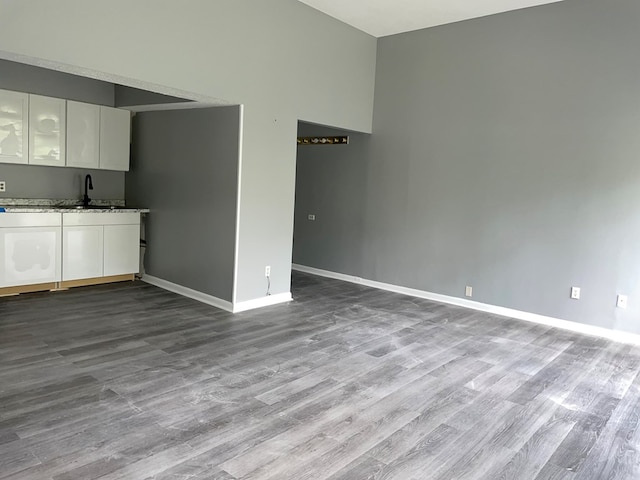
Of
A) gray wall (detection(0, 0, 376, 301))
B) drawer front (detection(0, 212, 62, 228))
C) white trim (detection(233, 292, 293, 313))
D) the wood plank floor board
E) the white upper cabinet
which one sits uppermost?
gray wall (detection(0, 0, 376, 301))

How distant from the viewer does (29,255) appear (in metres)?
5.00

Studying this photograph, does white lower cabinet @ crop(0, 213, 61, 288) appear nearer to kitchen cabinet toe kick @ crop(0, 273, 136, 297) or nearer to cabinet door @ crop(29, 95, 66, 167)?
kitchen cabinet toe kick @ crop(0, 273, 136, 297)

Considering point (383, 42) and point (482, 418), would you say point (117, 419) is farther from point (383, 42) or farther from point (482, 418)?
point (383, 42)

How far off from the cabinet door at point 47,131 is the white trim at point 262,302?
262 cm

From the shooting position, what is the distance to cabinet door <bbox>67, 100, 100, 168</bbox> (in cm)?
538

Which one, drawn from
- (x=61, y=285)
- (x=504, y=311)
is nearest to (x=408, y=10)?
(x=504, y=311)

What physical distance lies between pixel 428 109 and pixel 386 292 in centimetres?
229

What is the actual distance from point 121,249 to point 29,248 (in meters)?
0.98

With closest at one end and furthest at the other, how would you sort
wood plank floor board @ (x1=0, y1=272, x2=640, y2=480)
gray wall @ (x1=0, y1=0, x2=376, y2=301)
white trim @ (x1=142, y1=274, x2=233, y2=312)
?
wood plank floor board @ (x1=0, y1=272, x2=640, y2=480)
gray wall @ (x1=0, y1=0, x2=376, y2=301)
white trim @ (x1=142, y1=274, x2=233, y2=312)

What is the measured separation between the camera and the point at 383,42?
6.05 metres

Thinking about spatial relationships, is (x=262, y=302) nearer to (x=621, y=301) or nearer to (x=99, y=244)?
(x=99, y=244)

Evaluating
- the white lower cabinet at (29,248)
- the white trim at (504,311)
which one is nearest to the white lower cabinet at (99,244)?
the white lower cabinet at (29,248)

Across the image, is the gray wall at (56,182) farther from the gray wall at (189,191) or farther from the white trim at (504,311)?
the white trim at (504,311)

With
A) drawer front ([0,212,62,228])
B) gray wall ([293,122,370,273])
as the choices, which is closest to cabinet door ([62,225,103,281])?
drawer front ([0,212,62,228])
